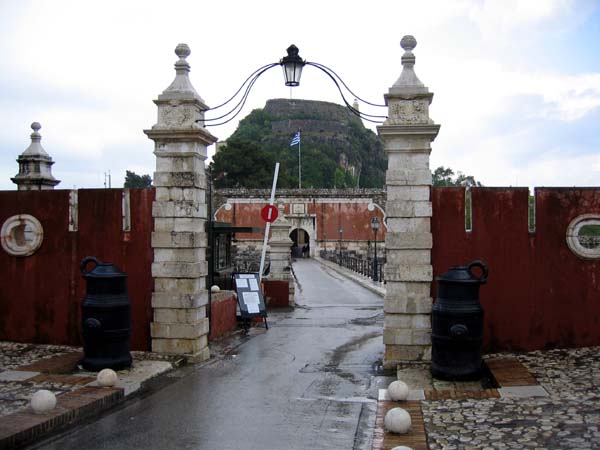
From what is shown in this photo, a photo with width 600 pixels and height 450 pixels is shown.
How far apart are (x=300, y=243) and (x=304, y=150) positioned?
91.6 ft

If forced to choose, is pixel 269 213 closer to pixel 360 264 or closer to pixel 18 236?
pixel 18 236

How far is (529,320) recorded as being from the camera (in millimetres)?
8820

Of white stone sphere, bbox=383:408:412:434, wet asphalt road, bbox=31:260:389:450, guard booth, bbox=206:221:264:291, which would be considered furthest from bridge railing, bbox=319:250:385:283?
white stone sphere, bbox=383:408:412:434

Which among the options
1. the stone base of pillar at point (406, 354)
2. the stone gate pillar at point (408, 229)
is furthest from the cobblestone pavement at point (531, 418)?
the stone gate pillar at point (408, 229)

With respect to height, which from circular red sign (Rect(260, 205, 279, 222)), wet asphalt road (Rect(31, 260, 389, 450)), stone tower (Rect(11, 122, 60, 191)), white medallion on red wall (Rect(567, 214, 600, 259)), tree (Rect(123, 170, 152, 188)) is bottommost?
wet asphalt road (Rect(31, 260, 389, 450))

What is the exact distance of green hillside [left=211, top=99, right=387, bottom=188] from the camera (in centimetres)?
7031

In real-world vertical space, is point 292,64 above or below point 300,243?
above

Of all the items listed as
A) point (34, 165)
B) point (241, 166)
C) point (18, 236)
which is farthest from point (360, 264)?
point (18, 236)

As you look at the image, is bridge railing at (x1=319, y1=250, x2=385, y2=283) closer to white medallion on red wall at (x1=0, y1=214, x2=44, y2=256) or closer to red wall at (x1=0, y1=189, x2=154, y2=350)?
red wall at (x1=0, y1=189, x2=154, y2=350)

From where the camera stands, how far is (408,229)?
8.84m

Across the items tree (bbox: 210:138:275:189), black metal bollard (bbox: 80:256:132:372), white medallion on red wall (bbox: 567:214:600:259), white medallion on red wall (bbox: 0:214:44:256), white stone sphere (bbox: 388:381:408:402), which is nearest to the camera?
white stone sphere (bbox: 388:381:408:402)

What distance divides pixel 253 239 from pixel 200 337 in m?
48.2

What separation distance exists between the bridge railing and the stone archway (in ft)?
14.8

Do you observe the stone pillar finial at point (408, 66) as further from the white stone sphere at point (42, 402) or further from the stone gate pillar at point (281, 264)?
the stone gate pillar at point (281, 264)
